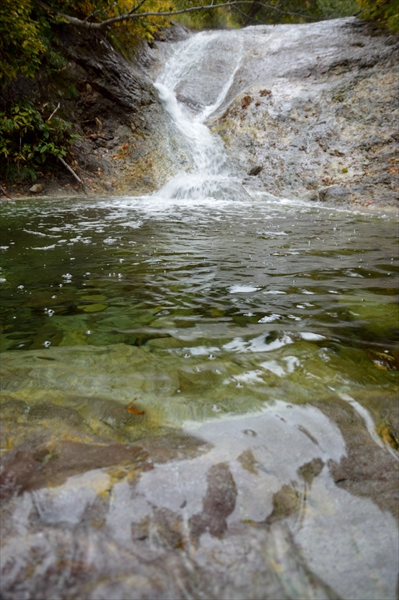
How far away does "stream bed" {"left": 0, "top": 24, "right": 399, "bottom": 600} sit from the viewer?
35.6 inches

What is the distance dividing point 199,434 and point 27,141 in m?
10.6

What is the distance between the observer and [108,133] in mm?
11438

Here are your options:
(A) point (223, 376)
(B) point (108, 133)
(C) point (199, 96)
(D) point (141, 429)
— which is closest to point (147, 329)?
(A) point (223, 376)

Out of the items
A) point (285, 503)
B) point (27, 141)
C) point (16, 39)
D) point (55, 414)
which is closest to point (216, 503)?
point (285, 503)

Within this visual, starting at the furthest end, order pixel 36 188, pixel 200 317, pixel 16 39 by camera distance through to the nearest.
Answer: pixel 36 188 → pixel 16 39 → pixel 200 317

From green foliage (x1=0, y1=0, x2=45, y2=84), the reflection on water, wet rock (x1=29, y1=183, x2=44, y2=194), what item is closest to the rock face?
wet rock (x1=29, y1=183, x2=44, y2=194)

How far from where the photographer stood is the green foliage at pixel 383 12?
11.3 metres

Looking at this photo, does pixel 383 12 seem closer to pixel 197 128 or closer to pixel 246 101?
pixel 246 101

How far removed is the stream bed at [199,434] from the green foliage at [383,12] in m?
12.7

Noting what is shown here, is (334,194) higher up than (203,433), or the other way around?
(334,194)

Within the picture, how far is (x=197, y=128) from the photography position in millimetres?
12430

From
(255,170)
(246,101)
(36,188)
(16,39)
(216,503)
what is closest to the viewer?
(216,503)

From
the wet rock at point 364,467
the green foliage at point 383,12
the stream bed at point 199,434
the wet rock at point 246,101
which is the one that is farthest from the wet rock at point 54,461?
the green foliage at point 383,12

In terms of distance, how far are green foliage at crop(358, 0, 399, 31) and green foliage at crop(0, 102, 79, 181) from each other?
10.8m
